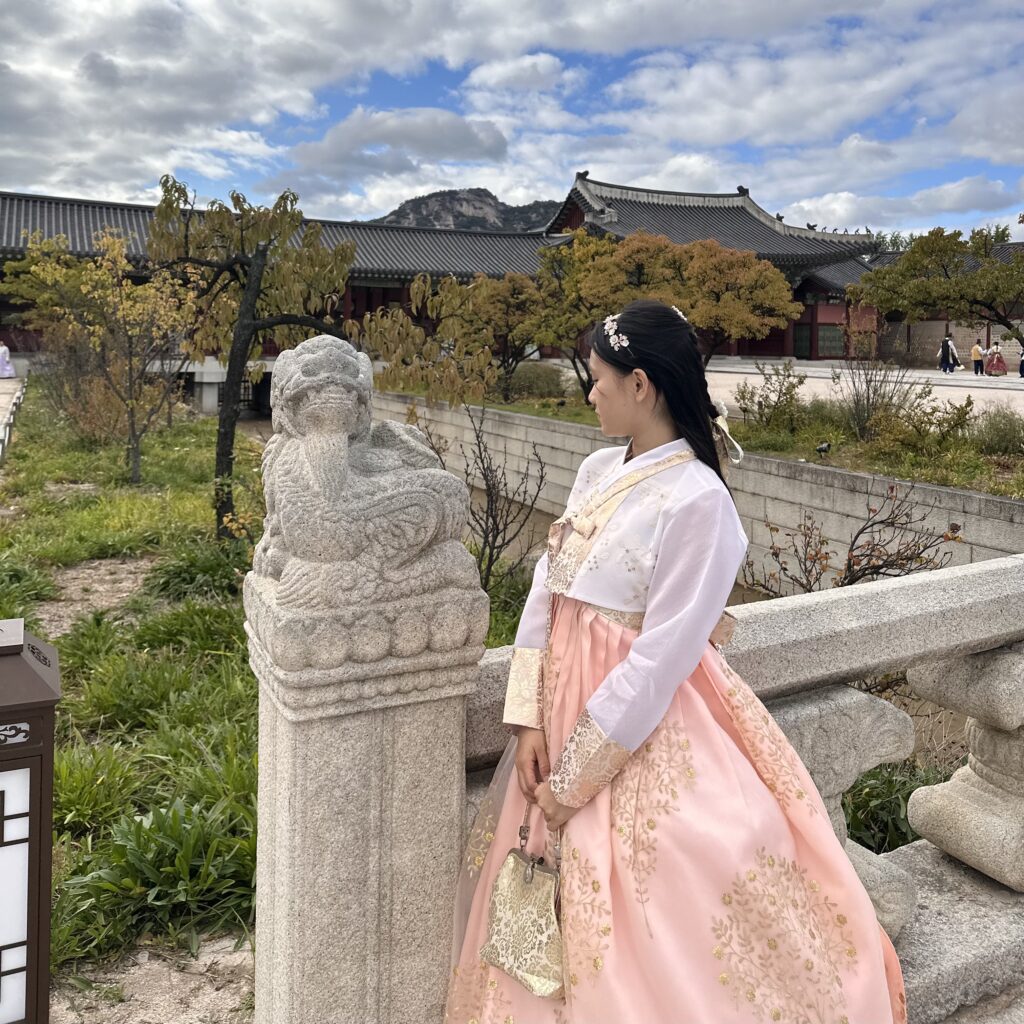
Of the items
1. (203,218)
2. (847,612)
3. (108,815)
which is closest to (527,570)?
(203,218)

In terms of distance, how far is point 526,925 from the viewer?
1.51m

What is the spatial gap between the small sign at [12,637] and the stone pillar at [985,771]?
6.81 feet

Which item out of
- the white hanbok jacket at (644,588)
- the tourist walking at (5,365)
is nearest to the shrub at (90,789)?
the white hanbok jacket at (644,588)

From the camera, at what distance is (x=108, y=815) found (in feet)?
10.5

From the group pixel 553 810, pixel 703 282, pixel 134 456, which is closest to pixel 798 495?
pixel 703 282

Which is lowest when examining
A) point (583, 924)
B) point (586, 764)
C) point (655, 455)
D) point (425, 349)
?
point (583, 924)

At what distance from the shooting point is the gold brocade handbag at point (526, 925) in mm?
1478

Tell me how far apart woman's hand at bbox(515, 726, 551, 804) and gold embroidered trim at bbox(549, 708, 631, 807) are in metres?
0.07

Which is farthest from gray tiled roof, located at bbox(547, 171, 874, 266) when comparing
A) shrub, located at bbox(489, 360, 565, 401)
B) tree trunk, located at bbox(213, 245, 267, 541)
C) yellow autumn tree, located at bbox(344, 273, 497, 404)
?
tree trunk, located at bbox(213, 245, 267, 541)

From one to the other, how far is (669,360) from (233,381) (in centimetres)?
672

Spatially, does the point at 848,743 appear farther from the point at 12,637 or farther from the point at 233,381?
the point at 233,381

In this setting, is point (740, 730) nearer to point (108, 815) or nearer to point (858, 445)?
point (108, 815)

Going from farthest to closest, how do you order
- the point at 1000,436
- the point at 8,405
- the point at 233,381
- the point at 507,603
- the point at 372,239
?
the point at 372,239
the point at 8,405
the point at 1000,436
the point at 233,381
the point at 507,603

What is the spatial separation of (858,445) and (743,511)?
4.66ft
